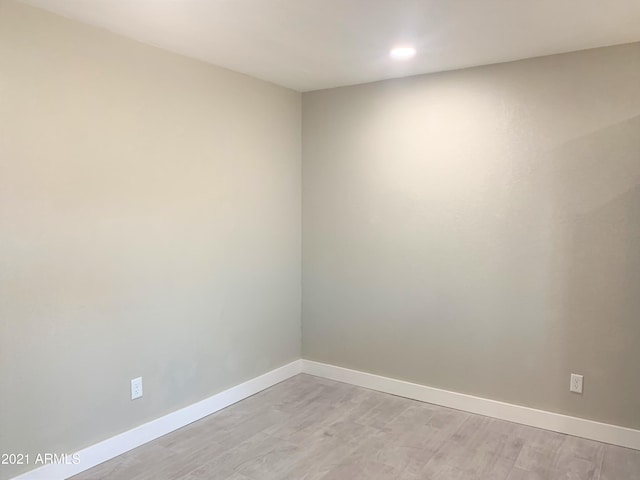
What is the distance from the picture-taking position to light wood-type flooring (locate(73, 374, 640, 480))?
2.53 metres

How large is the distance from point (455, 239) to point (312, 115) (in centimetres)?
163

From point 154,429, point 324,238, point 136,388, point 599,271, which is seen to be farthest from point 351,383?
point 599,271

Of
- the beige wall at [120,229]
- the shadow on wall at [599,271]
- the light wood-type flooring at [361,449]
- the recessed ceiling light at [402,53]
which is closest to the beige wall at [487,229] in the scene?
the shadow on wall at [599,271]

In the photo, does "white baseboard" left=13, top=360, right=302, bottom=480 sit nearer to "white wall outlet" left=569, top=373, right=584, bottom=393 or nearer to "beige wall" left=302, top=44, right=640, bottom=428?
"beige wall" left=302, top=44, right=640, bottom=428

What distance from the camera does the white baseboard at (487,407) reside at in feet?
9.38

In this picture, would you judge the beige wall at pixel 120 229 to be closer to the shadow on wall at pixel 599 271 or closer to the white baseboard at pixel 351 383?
the white baseboard at pixel 351 383

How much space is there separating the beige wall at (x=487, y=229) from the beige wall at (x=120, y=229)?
630 millimetres

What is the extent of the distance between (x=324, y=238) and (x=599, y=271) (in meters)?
2.04

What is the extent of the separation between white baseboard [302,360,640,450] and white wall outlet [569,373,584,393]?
19 cm

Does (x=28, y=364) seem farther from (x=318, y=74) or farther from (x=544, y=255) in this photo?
(x=544, y=255)

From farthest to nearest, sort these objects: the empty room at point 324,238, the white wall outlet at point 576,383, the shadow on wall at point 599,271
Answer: the white wall outlet at point 576,383
the shadow on wall at point 599,271
the empty room at point 324,238

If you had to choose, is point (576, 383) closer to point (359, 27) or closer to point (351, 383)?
point (351, 383)

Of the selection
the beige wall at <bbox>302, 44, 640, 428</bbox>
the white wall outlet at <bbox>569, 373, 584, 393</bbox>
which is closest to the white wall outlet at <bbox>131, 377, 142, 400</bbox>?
the beige wall at <bbox>302, 44, 640, 428</bbox>

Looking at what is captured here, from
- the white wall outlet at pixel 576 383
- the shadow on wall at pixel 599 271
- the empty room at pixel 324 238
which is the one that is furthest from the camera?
the white wall outlet at pixel 576 383
